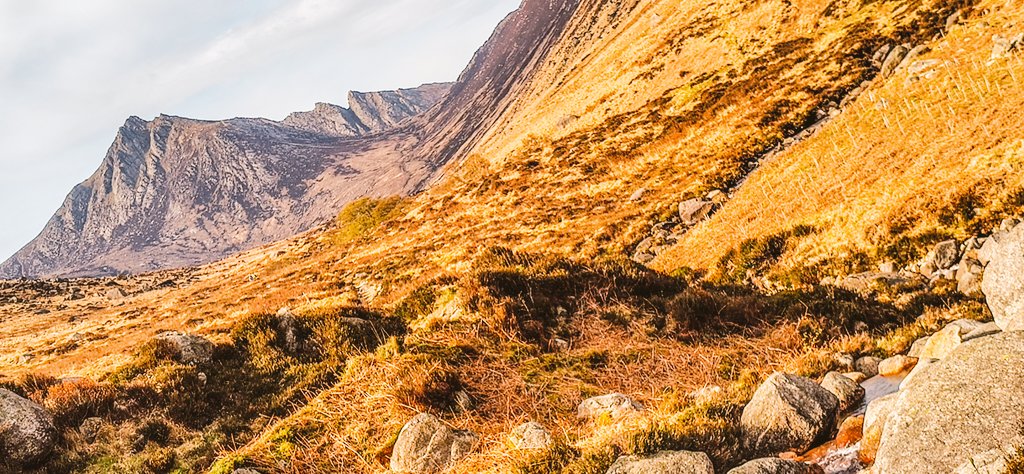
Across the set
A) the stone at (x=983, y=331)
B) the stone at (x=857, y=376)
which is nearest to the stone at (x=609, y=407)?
the stone at (x=857, y=376)

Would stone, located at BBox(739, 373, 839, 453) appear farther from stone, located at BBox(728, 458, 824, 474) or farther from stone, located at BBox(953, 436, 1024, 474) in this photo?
stone, located at BBox(953, 436, 1024, 474)

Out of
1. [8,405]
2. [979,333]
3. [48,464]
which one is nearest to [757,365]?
[979,333]

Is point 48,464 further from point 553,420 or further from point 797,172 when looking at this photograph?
point 797,172

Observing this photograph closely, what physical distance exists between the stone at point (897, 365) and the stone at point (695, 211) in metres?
21.8

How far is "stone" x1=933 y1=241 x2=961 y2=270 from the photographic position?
44.7 feet

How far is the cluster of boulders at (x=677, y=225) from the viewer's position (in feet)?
91.4

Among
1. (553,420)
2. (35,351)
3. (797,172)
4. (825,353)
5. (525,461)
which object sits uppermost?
(35,351)

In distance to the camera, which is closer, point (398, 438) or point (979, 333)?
A: point (979, 333)

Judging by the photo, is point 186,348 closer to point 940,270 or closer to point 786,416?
point 786,416

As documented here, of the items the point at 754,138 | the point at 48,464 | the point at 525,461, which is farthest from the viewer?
the point at 754,138

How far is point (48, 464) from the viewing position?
10.5 metres

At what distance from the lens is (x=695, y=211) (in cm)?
2991

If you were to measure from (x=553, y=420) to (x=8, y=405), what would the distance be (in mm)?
11849

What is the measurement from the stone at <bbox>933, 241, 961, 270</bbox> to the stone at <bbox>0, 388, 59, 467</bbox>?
21467 millimetres
